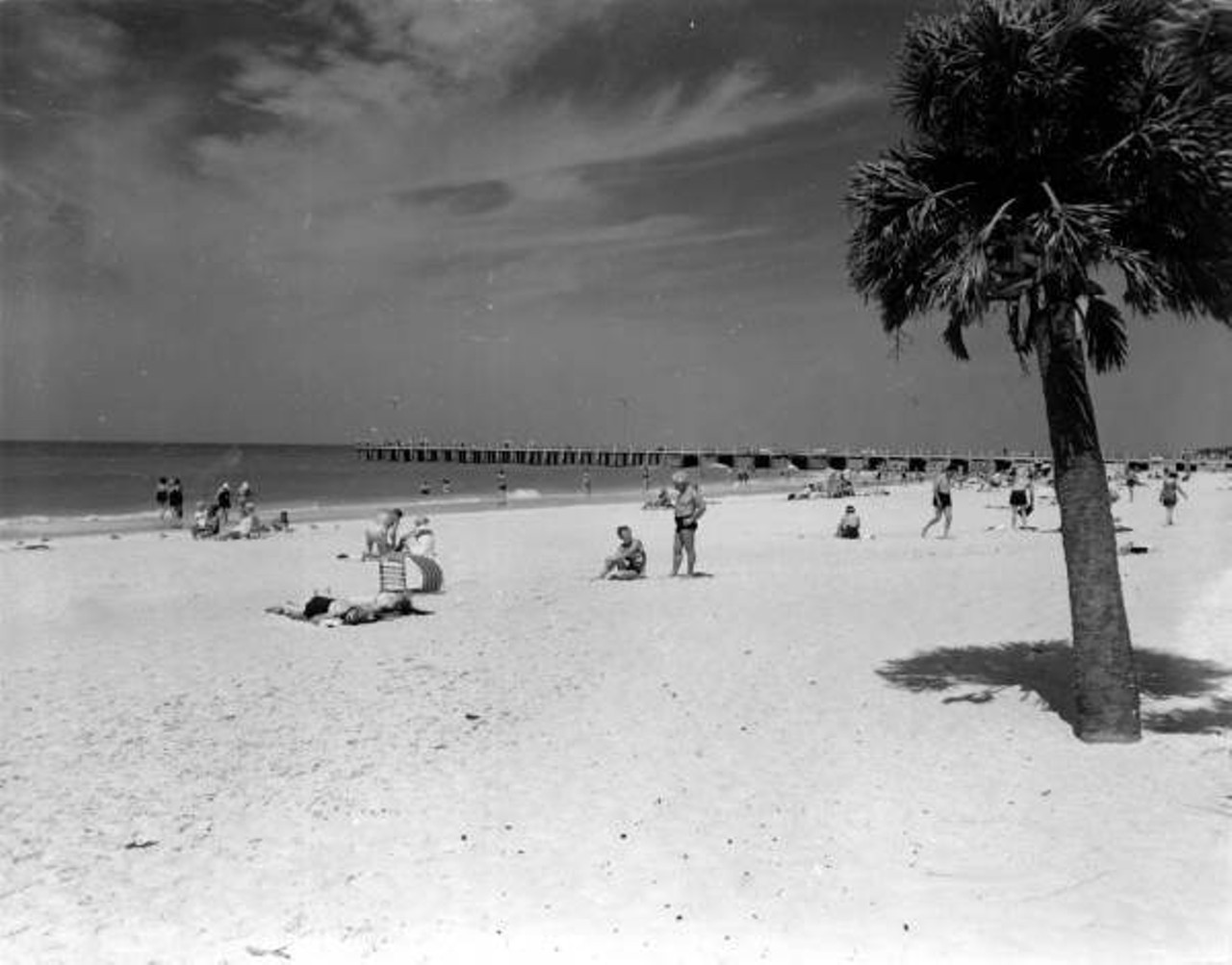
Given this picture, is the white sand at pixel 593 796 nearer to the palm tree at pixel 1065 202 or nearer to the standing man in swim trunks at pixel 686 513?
the palm tree at pixel 1065 202

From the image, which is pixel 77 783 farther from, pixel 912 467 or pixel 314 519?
pixel 912 467

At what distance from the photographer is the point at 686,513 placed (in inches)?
600

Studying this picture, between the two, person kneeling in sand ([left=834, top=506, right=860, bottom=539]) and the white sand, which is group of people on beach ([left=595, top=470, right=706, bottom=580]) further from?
person kneeling in sand ([left=834, top=506, right=860, bottom=539])

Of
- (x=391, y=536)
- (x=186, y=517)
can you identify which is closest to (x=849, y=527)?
(x=391, y=536)

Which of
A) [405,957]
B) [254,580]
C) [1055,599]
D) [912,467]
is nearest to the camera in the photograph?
[405,957]

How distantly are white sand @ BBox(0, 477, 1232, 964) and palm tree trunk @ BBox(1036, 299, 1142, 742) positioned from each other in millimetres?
323

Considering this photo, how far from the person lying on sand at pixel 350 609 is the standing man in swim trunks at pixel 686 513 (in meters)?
4.33

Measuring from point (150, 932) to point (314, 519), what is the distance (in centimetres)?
2877

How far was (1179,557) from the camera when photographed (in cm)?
1720

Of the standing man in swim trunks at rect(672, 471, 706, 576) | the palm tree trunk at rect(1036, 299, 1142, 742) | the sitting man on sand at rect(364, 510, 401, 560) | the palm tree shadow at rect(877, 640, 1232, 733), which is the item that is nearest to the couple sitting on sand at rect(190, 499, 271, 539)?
the sitting man on sand at rect(364, 510, 401, 560)

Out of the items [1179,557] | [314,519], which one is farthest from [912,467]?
[1179,557]

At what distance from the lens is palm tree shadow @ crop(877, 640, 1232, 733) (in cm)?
779

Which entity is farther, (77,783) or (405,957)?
(77,783)

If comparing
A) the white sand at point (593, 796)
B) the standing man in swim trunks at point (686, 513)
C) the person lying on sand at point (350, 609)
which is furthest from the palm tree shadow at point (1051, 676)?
the person lying on sand at point (350, 609)
